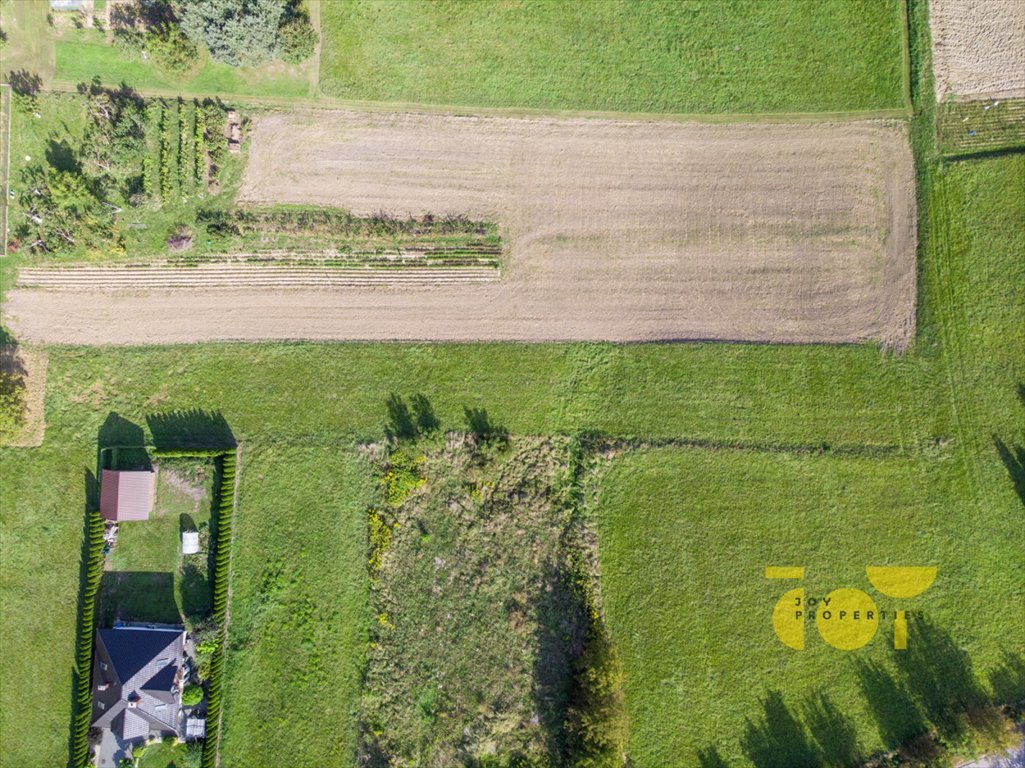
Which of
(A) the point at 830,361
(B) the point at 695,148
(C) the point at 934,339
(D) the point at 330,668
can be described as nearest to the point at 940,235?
(C) the point at 934,339

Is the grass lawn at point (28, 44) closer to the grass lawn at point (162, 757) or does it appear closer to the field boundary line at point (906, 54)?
the grass lawn at point (162, 757)

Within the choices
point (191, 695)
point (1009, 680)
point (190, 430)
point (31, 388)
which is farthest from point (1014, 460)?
point (31, 388)

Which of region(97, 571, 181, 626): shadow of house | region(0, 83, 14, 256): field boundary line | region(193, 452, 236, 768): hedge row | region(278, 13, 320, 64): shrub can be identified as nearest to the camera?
region(193, 452, 236, 768): hedge row

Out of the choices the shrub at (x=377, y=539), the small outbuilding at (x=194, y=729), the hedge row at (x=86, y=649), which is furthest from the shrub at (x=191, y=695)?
the shrub at (x=377, y=539)

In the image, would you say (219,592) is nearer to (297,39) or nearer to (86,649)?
(86,649)

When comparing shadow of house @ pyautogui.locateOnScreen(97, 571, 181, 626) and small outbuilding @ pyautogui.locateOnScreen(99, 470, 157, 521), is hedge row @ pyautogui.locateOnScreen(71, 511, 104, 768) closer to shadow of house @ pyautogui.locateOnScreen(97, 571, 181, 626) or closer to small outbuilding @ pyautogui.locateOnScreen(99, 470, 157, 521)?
shadow of house @ pyautogui.locateOnScreen(97, 571, 181, 626)

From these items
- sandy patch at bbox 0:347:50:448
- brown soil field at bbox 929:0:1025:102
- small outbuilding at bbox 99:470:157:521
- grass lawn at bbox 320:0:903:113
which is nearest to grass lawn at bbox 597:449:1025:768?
grass lawn at bbox 320:0:903:113
